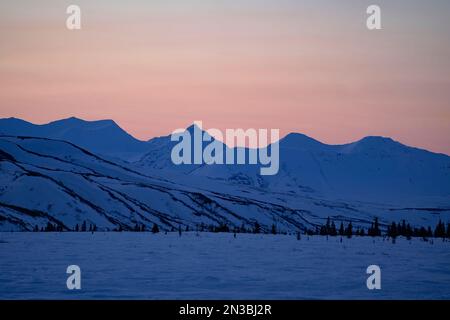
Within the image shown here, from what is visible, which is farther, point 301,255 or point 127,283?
point 301,255

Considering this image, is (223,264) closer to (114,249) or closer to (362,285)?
(362,285)

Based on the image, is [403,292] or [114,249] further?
[114,249]

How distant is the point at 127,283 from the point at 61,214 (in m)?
159

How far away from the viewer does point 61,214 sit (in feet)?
643

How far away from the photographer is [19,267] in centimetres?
4888

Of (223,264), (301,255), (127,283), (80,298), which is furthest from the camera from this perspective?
(301,255)

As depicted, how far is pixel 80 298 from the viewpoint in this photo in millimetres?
35656

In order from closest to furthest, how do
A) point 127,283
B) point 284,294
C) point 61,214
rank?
point 284,294 → point 127,283 → point 61,214
